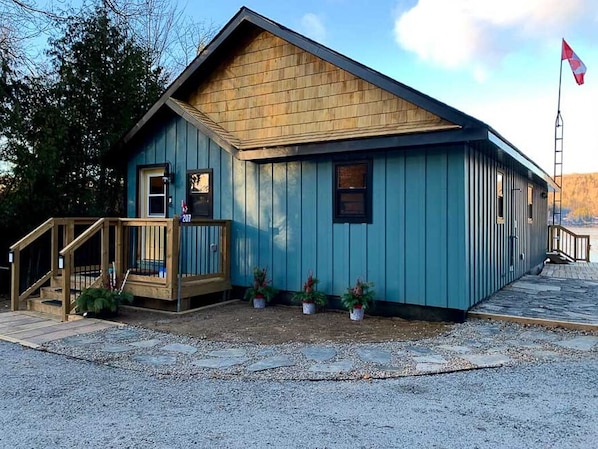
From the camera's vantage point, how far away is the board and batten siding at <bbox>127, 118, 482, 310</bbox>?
593 cm

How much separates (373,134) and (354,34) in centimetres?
921

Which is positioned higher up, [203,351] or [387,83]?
[387,83]

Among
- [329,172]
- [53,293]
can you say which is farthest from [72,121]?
[329,172]

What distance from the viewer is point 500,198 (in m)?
8.09

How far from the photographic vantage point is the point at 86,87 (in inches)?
339

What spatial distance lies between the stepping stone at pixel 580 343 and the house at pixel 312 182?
48.9 inches

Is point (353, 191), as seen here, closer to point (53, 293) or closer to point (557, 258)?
point (53, 293)

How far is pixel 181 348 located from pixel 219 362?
27.5 inches

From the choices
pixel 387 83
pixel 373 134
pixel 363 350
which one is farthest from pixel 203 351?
pixel 387 83

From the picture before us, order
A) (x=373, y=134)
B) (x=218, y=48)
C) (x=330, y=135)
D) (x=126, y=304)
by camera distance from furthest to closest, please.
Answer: (x=218, y=48) → (x=126, y=304) → (x=330, y=135) → (x=373, y=134)

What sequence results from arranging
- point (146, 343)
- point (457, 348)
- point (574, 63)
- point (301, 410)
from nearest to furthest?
point (301, 410), point (457, 348), point (146, 343), point (574, 63)

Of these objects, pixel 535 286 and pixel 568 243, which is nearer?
pixel 535 286

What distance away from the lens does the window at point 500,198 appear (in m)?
7.78

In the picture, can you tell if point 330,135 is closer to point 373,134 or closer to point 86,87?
point 373,134
